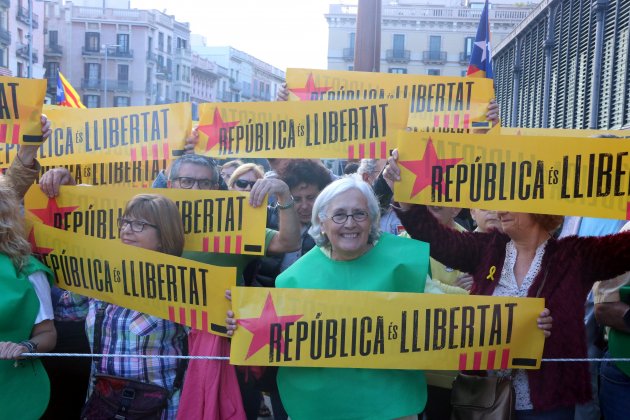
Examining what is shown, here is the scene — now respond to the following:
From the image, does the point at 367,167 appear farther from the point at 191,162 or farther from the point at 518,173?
the point at 518,173

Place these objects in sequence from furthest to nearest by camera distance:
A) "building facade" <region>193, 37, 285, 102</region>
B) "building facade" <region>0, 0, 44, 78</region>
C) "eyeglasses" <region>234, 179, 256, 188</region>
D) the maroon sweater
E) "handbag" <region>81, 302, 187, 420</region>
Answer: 1. "building facade" <region>193, 37, 285, 102</region>
2. "building facade" <region>0, 0, 44, 78</region>
3. "eyeglasses" <region>234, 179, 256, 188</region>
4. "handbag" <region>81, 302, 187, 420</region>
5. the maroon sweater

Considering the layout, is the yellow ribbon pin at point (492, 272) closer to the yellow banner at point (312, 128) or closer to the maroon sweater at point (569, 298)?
the maroon sweater at point (569, 298)

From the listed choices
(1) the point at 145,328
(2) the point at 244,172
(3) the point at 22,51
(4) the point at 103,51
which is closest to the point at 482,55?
(2) the point at 244,172

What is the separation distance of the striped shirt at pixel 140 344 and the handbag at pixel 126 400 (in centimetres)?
4

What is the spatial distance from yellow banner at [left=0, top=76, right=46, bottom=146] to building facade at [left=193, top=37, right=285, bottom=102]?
9655 cm

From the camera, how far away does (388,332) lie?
3.46m

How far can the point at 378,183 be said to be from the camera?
450 centimetres

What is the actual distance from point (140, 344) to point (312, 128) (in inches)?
63.7

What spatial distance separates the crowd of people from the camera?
340cm

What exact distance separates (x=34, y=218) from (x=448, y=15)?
221ft

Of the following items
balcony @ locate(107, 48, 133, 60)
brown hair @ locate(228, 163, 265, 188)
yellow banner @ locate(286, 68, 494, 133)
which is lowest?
brown hair @ locate(228, 163, 265, 188)

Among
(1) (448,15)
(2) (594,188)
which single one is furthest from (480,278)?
(1) (448,15)

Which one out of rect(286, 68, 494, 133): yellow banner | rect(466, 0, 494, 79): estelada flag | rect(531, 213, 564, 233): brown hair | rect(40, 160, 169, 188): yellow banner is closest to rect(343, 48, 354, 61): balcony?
rect(466, 0, 494, 79): estelada flag

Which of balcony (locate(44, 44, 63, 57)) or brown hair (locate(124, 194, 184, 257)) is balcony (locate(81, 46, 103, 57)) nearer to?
balcony (locate(44, 44, 63, 57))
